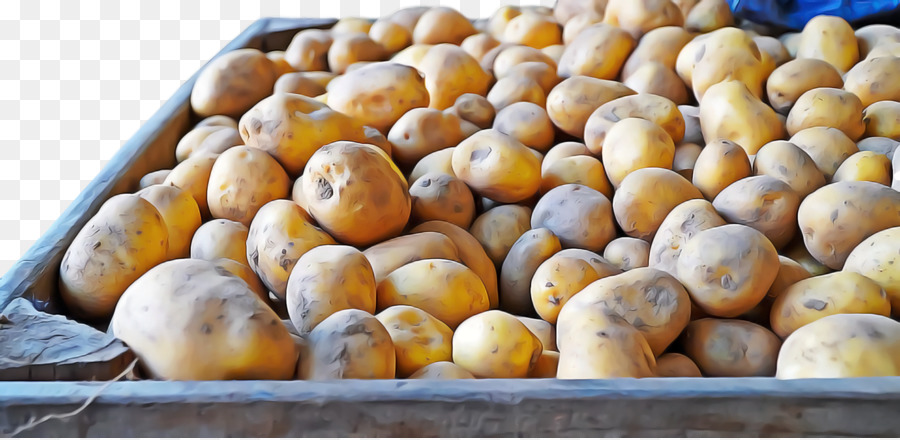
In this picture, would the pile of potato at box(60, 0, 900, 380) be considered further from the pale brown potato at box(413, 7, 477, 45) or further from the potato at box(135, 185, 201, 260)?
the pale brown potato at box(413, 7, 477, 45)

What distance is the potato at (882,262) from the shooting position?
1058 millimetres

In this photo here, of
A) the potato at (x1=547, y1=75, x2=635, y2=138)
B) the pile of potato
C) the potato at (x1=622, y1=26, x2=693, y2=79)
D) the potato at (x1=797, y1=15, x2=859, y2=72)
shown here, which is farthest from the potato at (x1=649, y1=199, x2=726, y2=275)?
the potato at (x1=797, y1=15, x2=859, y2=72)

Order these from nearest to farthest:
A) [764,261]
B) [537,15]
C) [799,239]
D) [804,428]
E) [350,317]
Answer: [804,428], [350,317], [764,261], [799,239], [537,15]

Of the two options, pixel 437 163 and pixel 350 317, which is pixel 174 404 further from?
pixel 437 163

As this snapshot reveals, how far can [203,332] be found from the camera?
84cm

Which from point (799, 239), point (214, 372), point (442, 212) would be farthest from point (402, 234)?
point (799, 239)

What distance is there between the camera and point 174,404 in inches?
30.6

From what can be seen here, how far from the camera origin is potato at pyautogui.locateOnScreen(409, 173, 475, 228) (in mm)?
1306

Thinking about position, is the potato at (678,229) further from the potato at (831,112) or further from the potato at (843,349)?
the potato at (831,112)

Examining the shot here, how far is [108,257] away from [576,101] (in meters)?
0.88

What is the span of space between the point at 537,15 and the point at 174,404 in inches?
63.7

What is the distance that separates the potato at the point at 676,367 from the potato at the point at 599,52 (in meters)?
0.94

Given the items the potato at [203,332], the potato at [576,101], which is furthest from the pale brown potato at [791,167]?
the potato at [203,332]

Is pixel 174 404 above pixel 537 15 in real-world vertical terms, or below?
→ below
